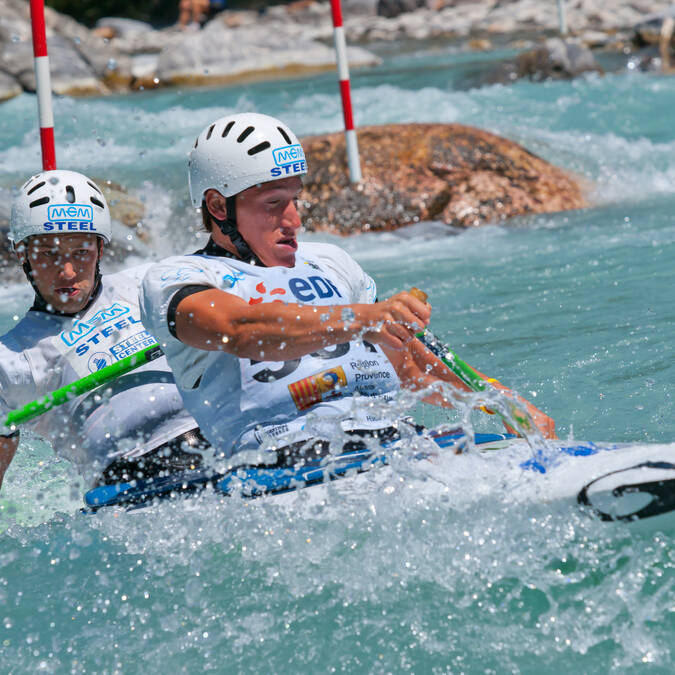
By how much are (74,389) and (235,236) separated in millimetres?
734

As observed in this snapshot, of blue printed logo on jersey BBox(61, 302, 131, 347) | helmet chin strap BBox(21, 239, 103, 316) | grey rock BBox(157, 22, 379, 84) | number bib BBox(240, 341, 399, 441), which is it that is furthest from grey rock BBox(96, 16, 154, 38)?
number bib BBox(240, 341, 399, 441)

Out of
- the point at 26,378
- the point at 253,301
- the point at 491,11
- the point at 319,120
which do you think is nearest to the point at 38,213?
the point at 26,378

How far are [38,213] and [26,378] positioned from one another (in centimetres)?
61

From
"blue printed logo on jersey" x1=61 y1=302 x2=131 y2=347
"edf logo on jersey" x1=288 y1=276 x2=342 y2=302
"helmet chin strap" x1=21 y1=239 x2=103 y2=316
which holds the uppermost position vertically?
"edf logo on jersey" x1=288 y1=276 x2=342 y2=302

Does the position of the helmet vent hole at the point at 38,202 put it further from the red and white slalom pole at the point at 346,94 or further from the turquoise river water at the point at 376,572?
the red and white slalom pole at the point at 346,94

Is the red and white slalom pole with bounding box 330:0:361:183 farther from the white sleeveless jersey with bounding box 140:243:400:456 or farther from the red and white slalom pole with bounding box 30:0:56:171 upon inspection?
the white sleeveless jersey with bounding box 140:243:400:456

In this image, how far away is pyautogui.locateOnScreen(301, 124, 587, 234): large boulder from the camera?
29.1 feet

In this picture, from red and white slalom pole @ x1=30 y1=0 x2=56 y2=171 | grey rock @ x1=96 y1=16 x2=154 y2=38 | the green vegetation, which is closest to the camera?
red and white slalom pole @ x1=30 y1=0 x2=56 y2=171

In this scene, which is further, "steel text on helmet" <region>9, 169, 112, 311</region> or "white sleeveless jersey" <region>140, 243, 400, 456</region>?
"steel text on helmet" <region>9, 169, 112, 311</region>

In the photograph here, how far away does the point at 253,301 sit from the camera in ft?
10.2

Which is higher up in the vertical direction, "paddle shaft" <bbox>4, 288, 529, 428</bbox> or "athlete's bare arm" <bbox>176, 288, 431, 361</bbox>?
"athlete's bare arm" <bbox>176, 288, 431, 361</bbox>

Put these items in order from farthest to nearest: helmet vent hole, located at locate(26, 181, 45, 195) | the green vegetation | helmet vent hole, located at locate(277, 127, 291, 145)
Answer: the green vegetation, helmet vent hole, located at locate(26, 181, 45, 195), helmet vent hole, located at locate(277, 127, 291, 145)

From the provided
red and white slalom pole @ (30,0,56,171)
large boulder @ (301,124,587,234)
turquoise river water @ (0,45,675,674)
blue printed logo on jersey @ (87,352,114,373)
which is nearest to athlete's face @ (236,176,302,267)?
turquoise river water @ (0,45,675,674)

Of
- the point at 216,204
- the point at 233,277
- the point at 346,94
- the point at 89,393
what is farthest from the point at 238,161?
the point at 346,94
